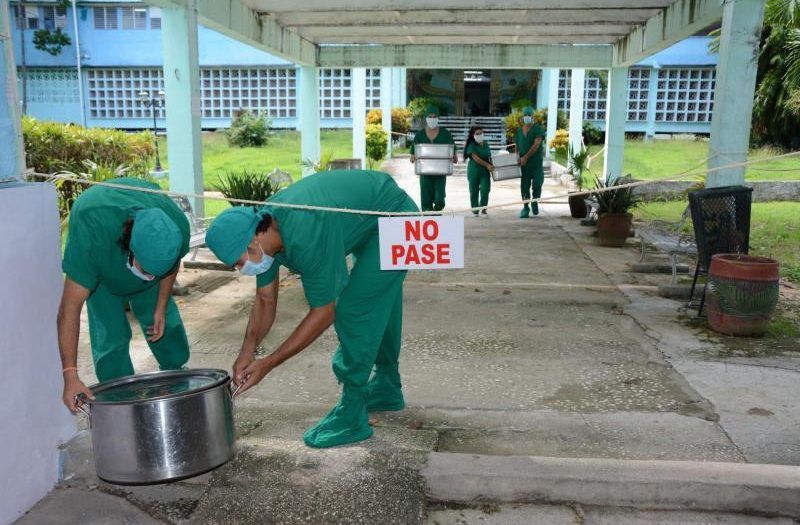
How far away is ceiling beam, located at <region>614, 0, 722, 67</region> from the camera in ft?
26.6

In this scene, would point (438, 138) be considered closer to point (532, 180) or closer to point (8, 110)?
point (532, 180)

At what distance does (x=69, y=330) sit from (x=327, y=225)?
121 cm

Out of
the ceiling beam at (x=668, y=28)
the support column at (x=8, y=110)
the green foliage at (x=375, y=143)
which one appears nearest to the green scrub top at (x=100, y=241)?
the support column at (x=8, y=110)

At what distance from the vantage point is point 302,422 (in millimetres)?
3781

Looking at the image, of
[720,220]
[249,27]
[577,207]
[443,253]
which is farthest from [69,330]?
[577,207]

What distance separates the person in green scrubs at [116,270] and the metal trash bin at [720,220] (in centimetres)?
424

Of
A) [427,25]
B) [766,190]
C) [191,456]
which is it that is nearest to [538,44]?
[427,25]

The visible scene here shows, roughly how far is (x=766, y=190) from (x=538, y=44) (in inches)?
230

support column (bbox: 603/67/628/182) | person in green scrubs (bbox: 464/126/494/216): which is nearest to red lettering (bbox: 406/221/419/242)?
person in green scrubs (bbox: 464/126/494/216)

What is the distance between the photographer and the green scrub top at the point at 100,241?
3045 millimetres

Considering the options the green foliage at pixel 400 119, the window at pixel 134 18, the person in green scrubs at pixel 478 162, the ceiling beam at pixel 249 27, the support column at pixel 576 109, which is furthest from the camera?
the window at pixel 134 18

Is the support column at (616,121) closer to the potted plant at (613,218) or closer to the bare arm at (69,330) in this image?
the potted plant at (613,218)

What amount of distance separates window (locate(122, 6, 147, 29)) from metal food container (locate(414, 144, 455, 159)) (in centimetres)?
1903

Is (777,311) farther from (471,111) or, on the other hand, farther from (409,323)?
(471,111)
